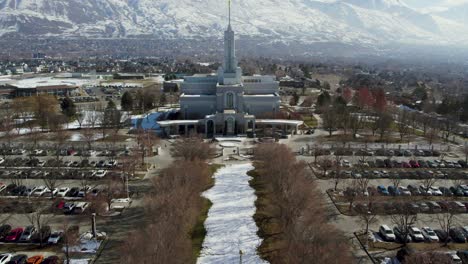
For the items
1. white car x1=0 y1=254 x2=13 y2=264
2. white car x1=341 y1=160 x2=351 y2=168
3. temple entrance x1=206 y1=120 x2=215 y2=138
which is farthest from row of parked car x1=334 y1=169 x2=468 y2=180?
white car x1=0 y1=254 x2=13 y2=264

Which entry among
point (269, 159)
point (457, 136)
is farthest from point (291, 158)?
point (457, 136)

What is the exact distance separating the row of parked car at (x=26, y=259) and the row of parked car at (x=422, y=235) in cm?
1062

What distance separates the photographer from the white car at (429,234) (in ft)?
47.8

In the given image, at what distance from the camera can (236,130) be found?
31297 millimetres

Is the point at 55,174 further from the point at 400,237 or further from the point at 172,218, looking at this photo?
the point at 400,237

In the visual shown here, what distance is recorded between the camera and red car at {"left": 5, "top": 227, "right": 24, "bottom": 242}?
14508 mm

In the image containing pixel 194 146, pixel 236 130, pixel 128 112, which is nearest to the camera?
pixel 194 146

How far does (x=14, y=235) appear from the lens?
1467cm

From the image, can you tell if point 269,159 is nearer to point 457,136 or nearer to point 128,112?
point 457,136

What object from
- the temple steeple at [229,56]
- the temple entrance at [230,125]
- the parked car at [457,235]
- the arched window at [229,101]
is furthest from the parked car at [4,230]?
the temple steeple at [229,56]

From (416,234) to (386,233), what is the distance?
1008 millimetres

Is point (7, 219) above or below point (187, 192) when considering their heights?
below

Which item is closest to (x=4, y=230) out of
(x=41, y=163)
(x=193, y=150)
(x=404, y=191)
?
(x=41, y=163)

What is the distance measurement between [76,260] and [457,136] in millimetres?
28226
